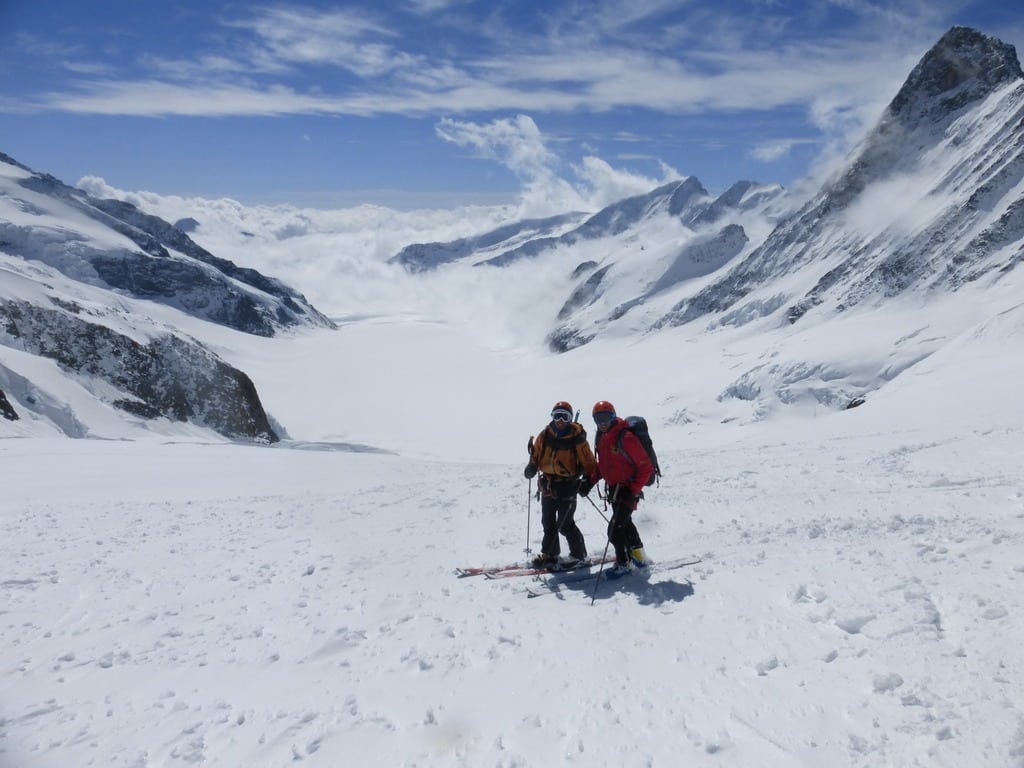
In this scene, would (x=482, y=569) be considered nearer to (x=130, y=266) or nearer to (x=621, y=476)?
(x=621, y=476)

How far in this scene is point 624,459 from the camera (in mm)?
9047

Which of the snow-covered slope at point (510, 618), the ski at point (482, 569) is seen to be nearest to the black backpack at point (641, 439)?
the snow-covered slope at point (510, 618)

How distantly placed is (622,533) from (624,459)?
106 centimetres

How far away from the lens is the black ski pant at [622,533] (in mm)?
9124

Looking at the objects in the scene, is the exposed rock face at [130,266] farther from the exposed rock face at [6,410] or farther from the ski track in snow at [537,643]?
the ski track in snow at [537,643]

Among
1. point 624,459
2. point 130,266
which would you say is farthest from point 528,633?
point 130,266

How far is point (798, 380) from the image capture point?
1993 inches

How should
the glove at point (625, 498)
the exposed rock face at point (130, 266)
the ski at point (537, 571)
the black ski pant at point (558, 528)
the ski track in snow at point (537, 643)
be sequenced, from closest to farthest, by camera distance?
the ski track in snow at point (537, 643)
the glove at point (625, 498)
the ski at point (537, 571)
the black ski pant at point (558, 528)
the exposed rock face at point (130, 266)

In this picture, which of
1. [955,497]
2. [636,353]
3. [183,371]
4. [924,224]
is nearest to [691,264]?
[636,353]

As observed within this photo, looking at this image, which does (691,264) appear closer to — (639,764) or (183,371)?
(183,371)

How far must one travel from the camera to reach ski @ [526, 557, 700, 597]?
8.90 meters

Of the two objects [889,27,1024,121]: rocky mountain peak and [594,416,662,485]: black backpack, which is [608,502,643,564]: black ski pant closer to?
[594,416,662,485]: black backpack

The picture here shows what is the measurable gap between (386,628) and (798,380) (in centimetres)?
4871

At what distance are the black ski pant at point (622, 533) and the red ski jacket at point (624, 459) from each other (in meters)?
0.28
